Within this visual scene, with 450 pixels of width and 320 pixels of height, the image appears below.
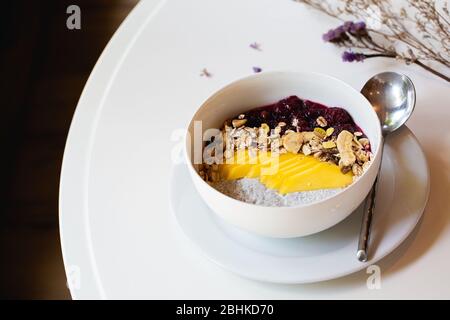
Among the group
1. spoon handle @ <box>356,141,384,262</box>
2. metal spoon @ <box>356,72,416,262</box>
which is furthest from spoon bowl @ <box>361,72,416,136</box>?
spoon handle @ <box>356,141,384,262</box>

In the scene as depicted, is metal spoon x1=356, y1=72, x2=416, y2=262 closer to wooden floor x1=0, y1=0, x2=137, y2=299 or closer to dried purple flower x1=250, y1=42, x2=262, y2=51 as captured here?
dried purple flower x1=250, y1=42, x2=262, y2=51

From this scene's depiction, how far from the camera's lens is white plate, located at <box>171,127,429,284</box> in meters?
0.66

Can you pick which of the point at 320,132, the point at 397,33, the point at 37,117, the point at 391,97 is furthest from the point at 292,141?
the point at 37,117

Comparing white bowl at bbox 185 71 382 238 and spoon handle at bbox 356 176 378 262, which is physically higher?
white bowl at bbox 185 71 382 238

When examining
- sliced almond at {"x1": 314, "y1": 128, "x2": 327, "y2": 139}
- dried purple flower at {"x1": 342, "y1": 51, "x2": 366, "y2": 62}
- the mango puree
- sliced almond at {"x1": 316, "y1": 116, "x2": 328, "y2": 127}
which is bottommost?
the mango puree

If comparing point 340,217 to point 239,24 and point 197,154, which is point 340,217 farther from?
point 239,24

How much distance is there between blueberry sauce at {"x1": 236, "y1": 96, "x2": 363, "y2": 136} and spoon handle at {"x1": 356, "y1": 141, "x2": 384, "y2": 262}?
78 millimetres

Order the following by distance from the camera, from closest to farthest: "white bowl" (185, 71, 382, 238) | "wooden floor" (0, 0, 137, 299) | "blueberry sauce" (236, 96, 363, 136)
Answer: "white bowl" (185, 71, 382, 238) → "blueberry sauce" (236, 96, 363, 136) → "wooden floor" (0, 0, 137, 299)

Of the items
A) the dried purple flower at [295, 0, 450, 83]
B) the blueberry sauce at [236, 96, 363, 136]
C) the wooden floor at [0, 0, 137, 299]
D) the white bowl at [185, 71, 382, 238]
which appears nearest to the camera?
the white bowl at [185, 71, 382, 238]

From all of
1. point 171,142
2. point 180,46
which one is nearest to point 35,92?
point 180,46

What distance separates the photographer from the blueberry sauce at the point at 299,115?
2.42ft

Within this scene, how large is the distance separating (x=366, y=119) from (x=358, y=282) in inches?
7.2

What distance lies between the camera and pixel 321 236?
2.26 ft

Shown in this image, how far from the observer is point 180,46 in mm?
958
